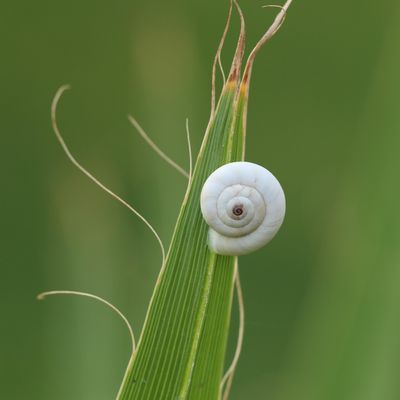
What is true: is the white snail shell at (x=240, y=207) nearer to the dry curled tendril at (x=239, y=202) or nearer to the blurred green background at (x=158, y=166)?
the dry curled tendril at (x=239, y=202)

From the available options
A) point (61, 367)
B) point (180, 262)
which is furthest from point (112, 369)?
Answer: point (180, 262)

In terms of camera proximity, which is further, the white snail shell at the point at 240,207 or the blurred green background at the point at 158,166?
the blurred green background at the point at 158,166

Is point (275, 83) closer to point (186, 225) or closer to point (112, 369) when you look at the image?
point (112, 369)

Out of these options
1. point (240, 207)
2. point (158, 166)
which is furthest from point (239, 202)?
point (158, 166)

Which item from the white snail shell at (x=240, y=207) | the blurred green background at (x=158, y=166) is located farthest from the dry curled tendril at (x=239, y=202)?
the blurred green background at (x=158, y=166)

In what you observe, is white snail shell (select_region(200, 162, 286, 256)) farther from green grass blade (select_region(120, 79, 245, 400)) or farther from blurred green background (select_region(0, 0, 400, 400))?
blurred green background (select_region(0, 0, 400, 400))

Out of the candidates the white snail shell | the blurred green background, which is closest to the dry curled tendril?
the white snail shell

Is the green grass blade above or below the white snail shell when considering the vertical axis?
below
